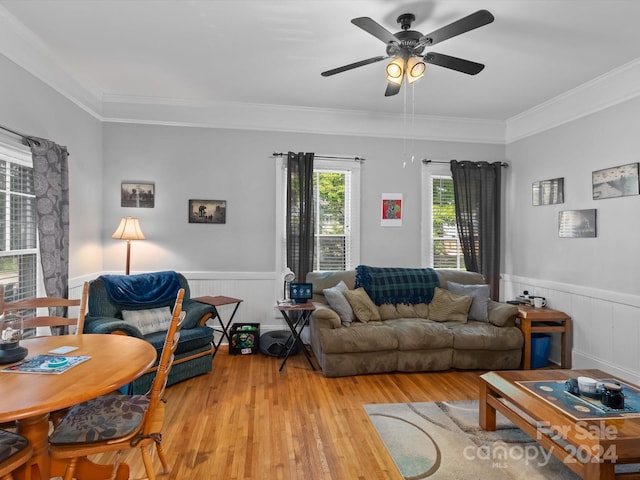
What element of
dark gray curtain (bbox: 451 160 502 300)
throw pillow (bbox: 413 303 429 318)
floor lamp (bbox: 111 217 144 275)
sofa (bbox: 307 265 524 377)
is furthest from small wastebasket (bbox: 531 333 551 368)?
floor lamp (bbox: 111 217 144 275)

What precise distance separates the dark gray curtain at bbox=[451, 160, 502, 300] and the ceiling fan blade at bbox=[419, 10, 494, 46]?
2663mm

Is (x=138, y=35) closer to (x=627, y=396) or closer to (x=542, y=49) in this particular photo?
(x=542, y=49)

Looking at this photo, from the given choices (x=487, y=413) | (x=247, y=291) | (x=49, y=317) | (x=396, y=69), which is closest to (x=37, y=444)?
(x=49, y=317)

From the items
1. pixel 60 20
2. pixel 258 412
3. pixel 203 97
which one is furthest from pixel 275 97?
pixel 258 412

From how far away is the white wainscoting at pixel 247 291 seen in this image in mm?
4484

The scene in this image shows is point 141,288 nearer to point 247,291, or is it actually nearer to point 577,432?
point 247,291

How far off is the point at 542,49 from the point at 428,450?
3251 mm

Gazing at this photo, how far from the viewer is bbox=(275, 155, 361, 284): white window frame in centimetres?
460

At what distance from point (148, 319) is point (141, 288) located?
0.36 meters

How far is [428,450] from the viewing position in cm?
234

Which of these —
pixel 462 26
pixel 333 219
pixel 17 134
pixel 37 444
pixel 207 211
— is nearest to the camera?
pixel 37 444

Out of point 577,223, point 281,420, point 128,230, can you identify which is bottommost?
point 281,420

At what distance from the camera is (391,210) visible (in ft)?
15.9

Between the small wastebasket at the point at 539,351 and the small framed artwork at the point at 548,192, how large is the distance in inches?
61.3
